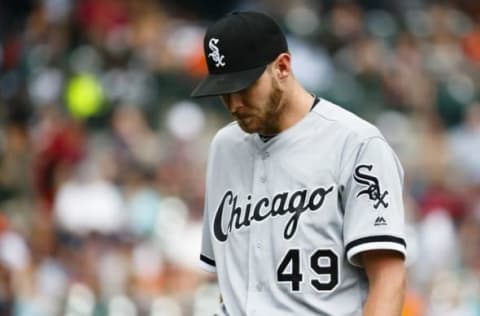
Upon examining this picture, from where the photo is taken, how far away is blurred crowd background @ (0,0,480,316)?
10.1 meters

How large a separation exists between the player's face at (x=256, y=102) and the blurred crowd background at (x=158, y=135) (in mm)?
4796

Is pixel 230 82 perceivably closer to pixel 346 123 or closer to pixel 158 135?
pixel 346 123

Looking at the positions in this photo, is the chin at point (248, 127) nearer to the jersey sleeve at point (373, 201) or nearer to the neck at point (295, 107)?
the neck at point (295, 107)

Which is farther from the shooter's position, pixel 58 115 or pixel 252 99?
pixel 58 115

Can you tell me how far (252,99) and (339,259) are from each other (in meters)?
0.54

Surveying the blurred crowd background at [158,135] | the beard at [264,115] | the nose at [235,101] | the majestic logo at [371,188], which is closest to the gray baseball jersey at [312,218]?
the majestic logo at [371,188]

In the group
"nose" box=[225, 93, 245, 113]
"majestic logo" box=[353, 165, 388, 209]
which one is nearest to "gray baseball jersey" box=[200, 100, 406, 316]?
"majestic logo" box=[353, 165, 388, 209]

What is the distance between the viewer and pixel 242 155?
457cm

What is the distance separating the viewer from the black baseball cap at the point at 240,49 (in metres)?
A: 4.23

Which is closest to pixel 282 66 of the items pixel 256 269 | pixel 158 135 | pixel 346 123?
pixel 346 123

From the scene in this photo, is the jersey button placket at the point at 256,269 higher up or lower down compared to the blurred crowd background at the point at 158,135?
higher up

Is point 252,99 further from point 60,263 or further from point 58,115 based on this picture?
point 58,115

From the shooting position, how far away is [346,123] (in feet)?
14.2

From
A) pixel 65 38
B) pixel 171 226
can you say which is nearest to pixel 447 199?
pixel 171 226
